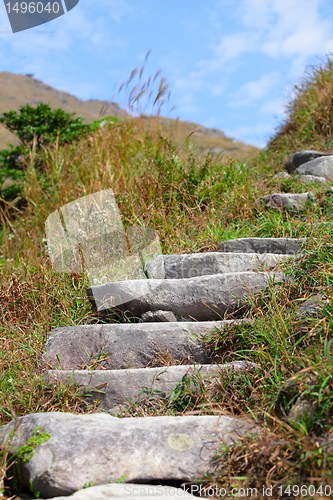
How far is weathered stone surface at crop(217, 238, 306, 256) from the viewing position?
3.04 meters

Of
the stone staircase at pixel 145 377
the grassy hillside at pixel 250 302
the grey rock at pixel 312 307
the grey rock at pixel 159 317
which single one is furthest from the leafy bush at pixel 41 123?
the grey rock at pixel 312 307

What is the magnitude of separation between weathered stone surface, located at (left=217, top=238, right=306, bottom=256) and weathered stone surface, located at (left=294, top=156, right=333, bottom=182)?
6.36ft

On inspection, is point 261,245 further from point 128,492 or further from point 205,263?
point 128,492

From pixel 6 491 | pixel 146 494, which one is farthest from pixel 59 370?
pixel 146 494

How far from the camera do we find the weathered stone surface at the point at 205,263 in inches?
114

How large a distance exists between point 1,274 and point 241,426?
289 centimetres

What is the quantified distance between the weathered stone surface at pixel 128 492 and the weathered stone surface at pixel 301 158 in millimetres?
4854

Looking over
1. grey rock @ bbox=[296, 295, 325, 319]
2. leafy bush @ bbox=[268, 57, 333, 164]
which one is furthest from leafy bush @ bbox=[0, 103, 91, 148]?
grey rock @ bbox=[296, 295, 325, 319]

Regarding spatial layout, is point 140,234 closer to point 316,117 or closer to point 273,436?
point 273,436

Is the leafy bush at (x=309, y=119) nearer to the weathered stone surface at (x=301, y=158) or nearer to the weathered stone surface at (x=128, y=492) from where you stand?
the weathered stone surface at (x=301, y=158)

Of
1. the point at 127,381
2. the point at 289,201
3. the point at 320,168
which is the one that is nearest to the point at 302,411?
the point at 127,381

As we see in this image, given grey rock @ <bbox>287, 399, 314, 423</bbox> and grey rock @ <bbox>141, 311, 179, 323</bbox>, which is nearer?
grey rock @ <bbox>287, 399, 314, 423</bbox>

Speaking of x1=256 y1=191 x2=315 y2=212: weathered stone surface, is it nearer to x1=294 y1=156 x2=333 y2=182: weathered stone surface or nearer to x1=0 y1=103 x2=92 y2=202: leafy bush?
x1=294 y1=156 x2=333 y2=182: weathered stone surface

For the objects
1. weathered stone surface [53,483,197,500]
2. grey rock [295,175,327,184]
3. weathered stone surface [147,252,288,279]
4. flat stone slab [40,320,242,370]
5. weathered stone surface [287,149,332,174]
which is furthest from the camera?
weathered stone surface [287,149,332,174]
